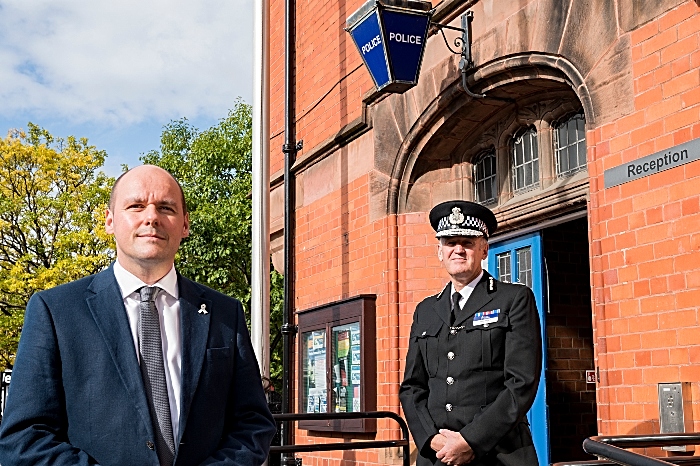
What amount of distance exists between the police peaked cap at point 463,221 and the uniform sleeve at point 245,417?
198cm

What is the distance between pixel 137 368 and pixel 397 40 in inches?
196

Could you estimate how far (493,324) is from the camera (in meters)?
4.39

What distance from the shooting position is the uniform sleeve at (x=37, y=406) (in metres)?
2.35

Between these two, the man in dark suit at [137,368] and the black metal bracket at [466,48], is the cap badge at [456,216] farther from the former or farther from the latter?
the black metal bracket at [466,48]

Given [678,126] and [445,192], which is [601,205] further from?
[445,192]

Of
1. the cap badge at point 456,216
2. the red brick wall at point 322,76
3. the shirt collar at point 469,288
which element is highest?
the red brick wall at point 322,76

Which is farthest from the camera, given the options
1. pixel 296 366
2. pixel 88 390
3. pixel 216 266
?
pixel 216 266

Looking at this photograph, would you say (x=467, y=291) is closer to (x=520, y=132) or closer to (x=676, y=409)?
(x=676, y=409)

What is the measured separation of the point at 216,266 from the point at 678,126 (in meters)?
23.6

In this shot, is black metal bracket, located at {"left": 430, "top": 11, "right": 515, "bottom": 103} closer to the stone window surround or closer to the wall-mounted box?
the stone window surround

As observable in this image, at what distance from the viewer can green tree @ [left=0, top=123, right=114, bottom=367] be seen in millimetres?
24797

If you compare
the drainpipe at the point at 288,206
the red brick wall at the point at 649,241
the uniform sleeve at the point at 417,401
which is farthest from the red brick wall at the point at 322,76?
the uniform sleeve at the point at 417,401

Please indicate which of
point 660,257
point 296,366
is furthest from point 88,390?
point 296,366

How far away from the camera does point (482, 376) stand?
14.3 ft
